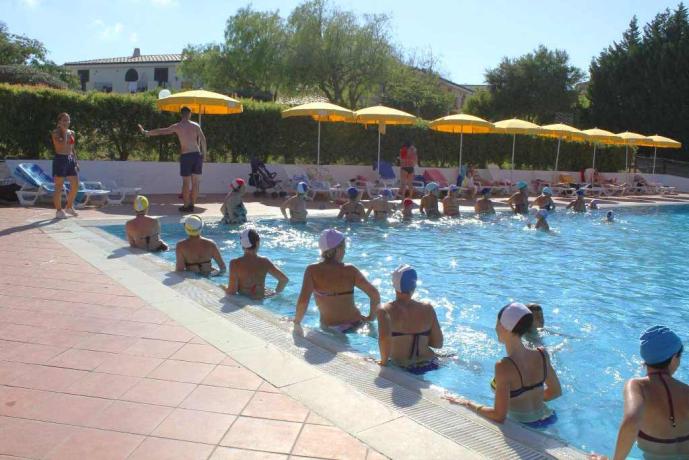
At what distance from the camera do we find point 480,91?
155ft

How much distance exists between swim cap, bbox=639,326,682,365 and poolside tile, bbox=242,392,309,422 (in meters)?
1.75

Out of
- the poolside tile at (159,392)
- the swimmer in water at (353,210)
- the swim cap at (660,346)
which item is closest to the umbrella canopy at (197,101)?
the swimmer in water at (353,210)

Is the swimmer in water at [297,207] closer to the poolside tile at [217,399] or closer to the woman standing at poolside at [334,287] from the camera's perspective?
the woman standing at poolside at [334,287]

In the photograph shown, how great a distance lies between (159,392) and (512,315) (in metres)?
2.04

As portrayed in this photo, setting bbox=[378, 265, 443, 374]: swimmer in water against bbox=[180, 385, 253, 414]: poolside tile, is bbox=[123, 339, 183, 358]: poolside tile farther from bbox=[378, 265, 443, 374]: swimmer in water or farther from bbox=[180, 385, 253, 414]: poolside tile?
bbox=[378, 265, 443, 374]: swimmer in water

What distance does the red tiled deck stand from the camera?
2.77 metres

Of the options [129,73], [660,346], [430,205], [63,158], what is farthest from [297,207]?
[129,73]

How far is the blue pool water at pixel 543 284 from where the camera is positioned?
4723 millimetres

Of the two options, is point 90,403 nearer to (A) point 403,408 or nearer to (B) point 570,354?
(A) point 403,408

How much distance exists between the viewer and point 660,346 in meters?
2.85

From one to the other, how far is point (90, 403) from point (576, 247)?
980 cm

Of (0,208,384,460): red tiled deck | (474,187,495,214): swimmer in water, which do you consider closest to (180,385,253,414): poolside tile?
(0,208,384,460): red tiled deck

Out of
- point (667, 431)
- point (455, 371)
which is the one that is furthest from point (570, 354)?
point (667, 431)

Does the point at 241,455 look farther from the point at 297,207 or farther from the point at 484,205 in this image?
the point at 484,205
